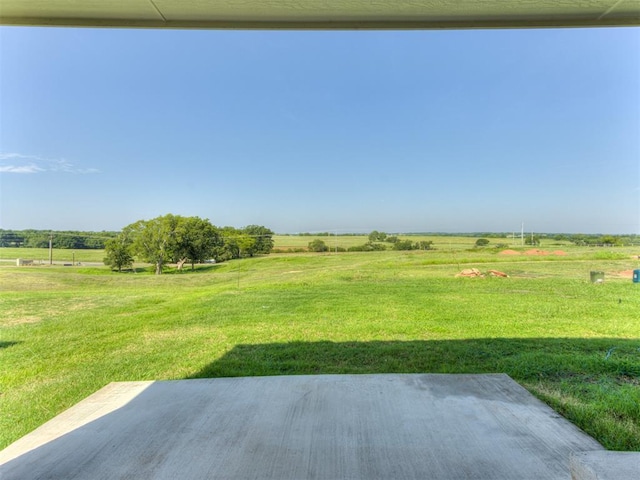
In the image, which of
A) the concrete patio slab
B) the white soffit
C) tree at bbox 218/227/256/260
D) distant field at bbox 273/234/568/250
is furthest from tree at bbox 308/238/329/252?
the white soffit

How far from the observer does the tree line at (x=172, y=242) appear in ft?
13.1

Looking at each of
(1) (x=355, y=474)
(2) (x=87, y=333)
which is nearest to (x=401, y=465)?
(1) (x=355, y=474)

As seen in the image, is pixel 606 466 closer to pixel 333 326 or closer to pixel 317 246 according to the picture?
pixel 333 326

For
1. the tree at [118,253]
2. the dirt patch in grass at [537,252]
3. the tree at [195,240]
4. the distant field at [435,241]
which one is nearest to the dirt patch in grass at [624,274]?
the distant field at [435,241]

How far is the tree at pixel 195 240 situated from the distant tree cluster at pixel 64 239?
74 cm

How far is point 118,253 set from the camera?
403 centimetres

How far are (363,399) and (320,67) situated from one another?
15.2 ft

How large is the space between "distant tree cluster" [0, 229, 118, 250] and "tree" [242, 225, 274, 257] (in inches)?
63.1

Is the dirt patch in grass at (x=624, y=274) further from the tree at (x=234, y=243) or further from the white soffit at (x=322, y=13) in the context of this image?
the tree at (x=234, y=243)

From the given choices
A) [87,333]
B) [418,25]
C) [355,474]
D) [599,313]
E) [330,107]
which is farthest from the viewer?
[330,107]

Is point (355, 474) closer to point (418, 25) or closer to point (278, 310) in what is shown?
point (418, 25)

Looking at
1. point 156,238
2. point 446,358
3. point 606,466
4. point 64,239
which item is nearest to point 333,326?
point 446,358

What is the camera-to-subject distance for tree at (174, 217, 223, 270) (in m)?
4.11

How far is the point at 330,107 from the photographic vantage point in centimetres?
552
